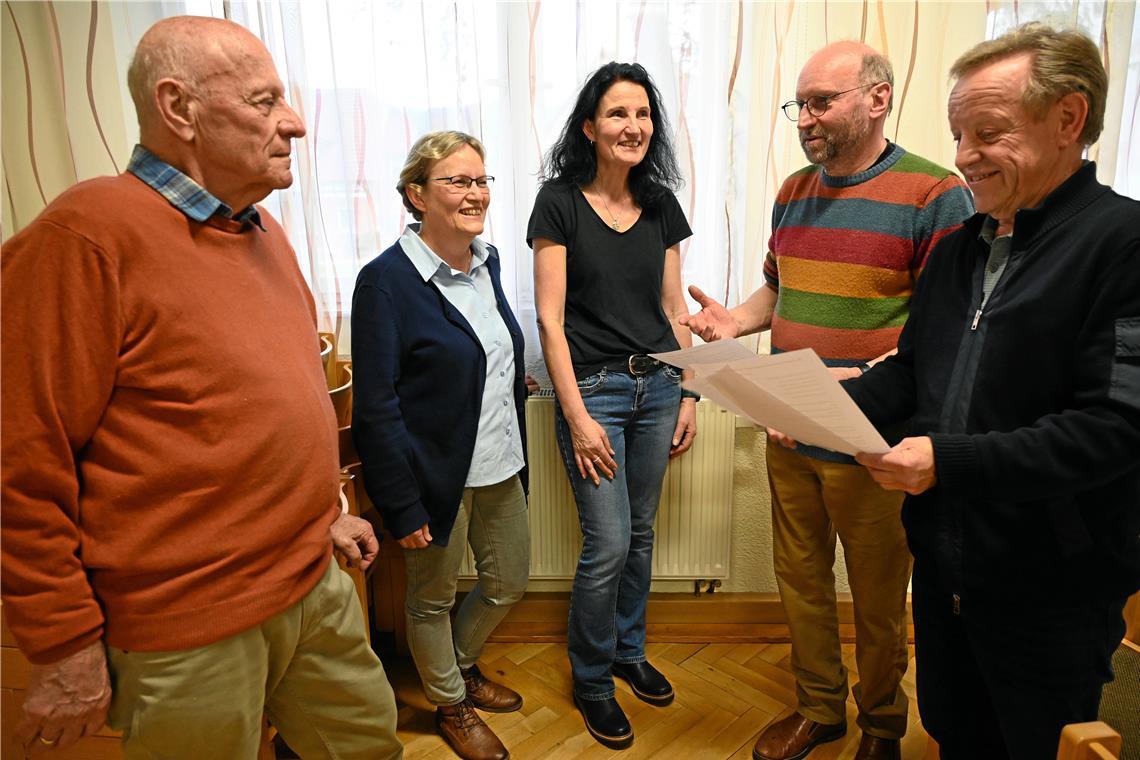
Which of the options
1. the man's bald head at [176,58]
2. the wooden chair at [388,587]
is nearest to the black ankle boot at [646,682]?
the wooden chair at [388,587]

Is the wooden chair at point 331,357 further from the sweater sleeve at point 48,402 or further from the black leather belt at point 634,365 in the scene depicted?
the sweater sleeve at point 48,402

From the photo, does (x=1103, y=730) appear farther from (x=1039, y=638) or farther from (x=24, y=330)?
(x=24, y=330)

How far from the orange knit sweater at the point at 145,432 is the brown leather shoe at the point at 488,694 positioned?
1.09 metres

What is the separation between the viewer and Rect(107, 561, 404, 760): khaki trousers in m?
1.07

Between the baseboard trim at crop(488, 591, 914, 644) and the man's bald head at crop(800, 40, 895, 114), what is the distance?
5.17ft

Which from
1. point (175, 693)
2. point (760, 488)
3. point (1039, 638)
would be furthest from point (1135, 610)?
point (175, 693)

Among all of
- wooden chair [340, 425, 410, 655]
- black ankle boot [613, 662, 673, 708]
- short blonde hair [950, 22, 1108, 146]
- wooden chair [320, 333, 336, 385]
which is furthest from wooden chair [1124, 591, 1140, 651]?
wooden chair [320, 333, 336, 385]

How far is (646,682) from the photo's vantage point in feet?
6.98

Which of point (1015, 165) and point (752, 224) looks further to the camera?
point (752, 224)

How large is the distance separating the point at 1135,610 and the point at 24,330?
189 cm

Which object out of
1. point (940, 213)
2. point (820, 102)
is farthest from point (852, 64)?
point (940, 213)

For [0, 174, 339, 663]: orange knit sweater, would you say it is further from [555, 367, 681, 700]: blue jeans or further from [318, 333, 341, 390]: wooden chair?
[318, 333, 341, 390]: wooden chair

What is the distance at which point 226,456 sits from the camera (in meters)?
1.07

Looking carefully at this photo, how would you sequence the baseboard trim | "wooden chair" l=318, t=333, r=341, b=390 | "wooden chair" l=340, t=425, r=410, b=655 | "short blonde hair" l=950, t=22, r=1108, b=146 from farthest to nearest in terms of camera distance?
the baseboard trim < "wooden chair" l=340, t=425, r=410, b=655 < "wooden chair" l=318, t=333, r=341, b=390 < "short blonde hair" l=950, t=22, r=1108, b=146
